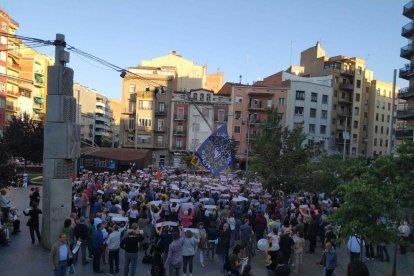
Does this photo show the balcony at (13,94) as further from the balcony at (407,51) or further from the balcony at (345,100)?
the balcony at (407,51)

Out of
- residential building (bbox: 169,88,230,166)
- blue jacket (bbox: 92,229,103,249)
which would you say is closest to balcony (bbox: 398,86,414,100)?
residential building (bbox: 169,88,230,166)

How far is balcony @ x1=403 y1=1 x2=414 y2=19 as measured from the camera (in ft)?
165

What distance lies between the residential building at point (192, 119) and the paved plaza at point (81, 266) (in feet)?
169

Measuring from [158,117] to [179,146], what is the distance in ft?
19.6

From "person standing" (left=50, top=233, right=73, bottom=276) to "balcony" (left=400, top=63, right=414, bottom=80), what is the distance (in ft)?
154

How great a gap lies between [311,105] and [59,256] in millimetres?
66063

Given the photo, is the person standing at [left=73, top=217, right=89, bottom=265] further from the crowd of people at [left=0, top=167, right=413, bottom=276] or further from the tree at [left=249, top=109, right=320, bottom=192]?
the tree at [left=249, top=109, right=320, bottom=192]

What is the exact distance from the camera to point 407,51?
165ft

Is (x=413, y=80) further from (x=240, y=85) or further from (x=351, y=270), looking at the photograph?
(x=351, y=270)

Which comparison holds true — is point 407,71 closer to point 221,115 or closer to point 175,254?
point 221,115

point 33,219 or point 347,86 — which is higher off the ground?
point 347,86

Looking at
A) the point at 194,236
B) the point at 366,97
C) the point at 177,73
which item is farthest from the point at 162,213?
the point at 366,97

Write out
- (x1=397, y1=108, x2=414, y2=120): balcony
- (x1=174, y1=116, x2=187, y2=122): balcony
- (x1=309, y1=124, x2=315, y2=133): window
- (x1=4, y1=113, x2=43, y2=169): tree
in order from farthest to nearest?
(x1=309, y1=124, x2=315, y2=133): window < (x1=174, y1=116, x2=187, y2=122): balcony < (x1=397, y1=108, x2=414, y2=120): balcony < (x1=4, y1=113, x2=43, y2=169): tree

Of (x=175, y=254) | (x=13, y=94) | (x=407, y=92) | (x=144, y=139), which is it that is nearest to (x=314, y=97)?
(x=407, y=92)
